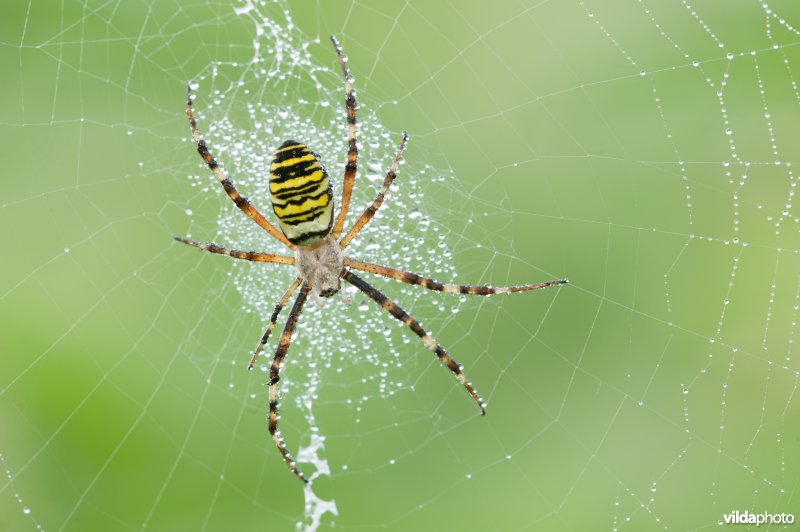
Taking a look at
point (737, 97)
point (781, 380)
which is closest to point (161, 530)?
point (781, 380)

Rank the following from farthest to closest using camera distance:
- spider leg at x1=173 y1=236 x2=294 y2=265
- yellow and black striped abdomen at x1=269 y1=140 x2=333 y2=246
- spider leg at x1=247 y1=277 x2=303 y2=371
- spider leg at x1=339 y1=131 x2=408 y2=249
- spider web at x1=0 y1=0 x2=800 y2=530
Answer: spider web at x1=0 y1=0 x2=800 y2=530 → spider leg at x1=247 y1=277 x2=303 y2=371 → spider leg at x1=173 y1=236 x2=294 y2=265 → spider leg at x1=339 y1=131 x2=408 y2=249 → yellow and black striped abdomen at x1=269 y1=140 x2=333 y2=246

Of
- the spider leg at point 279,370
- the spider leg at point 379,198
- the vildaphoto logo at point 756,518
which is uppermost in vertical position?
the spider leg at point 379,198

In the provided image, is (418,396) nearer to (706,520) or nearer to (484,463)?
(484,463)

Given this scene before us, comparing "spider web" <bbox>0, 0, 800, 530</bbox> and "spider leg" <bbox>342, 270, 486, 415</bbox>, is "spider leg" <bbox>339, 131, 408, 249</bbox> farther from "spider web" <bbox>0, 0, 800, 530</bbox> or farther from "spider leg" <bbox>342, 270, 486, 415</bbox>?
"spider web" <bbox>0, 0, 800, 530</bbox>

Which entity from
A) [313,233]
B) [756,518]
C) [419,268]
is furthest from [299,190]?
[756,518]

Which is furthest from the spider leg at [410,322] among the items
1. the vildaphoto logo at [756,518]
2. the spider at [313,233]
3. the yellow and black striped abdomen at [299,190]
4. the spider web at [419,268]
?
the vildaphoto logo at [756,518]

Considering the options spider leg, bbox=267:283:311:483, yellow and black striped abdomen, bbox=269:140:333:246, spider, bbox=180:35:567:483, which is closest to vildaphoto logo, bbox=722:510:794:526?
spider, bbox=180:35:567:483

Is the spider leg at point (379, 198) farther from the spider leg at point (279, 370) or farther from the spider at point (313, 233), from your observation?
the spider leg at point (279, 370)
